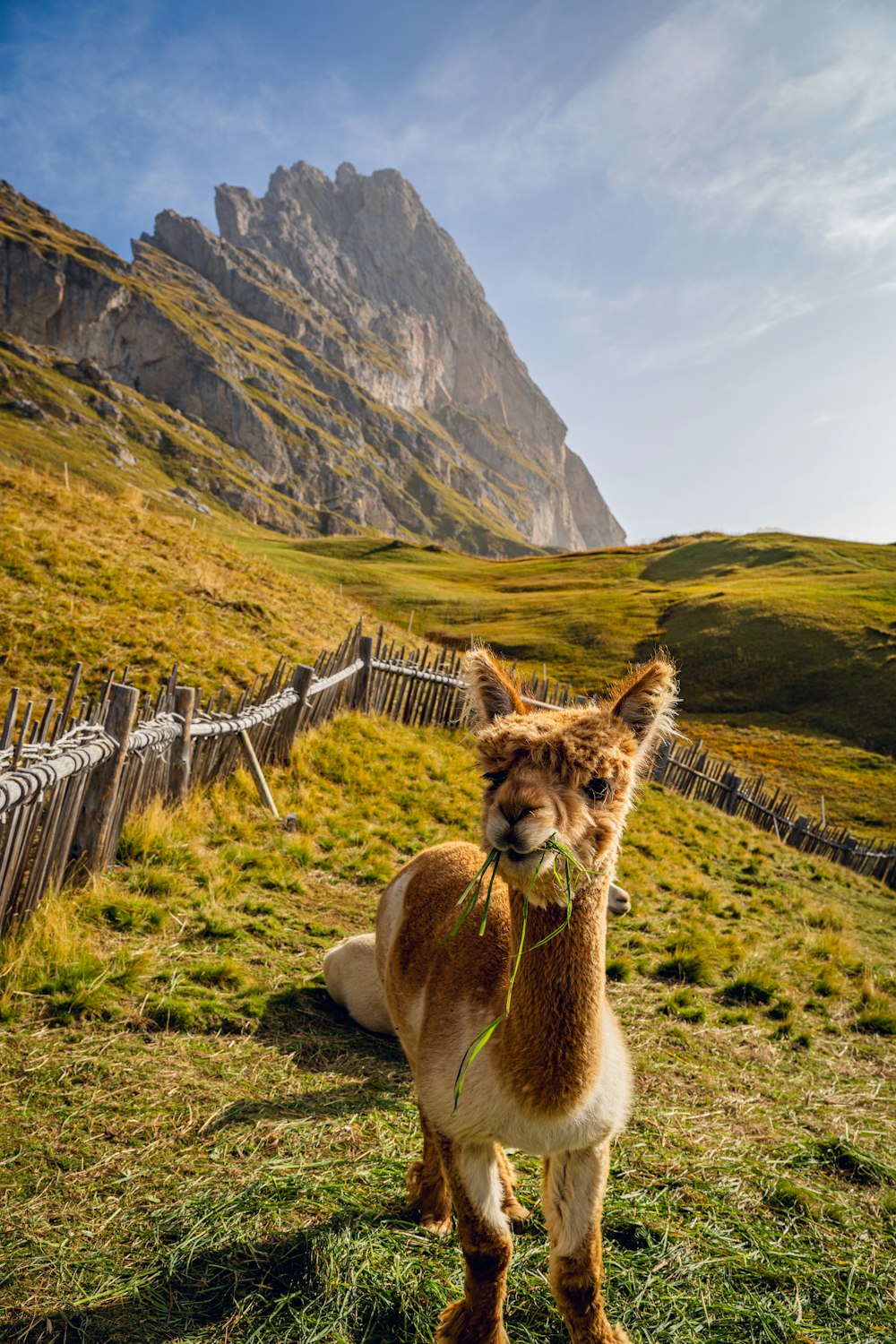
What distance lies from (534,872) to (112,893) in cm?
470

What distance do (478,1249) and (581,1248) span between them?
0.37 m

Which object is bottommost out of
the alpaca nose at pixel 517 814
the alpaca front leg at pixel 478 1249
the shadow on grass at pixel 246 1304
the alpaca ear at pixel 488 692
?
the shadow on grass at pixel 246 1304

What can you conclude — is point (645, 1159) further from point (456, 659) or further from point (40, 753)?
point (456, 659)

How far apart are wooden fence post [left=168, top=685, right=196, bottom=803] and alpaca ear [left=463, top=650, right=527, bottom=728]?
5221mm

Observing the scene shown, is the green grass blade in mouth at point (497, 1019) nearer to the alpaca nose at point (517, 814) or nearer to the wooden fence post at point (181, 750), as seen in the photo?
the alpaca nose at point (517, 814)

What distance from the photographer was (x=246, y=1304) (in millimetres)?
2580

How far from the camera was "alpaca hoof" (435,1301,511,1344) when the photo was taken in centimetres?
237

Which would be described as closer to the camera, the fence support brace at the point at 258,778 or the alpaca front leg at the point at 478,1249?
the alpaca front leg at the point at 478,1249

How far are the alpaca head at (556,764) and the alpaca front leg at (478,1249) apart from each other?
1.07 m

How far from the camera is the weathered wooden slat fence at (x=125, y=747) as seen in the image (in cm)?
471

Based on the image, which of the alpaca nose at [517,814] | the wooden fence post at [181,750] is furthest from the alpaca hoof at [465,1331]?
the wooden fence post at [181,750]

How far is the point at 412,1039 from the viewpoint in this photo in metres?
3.16

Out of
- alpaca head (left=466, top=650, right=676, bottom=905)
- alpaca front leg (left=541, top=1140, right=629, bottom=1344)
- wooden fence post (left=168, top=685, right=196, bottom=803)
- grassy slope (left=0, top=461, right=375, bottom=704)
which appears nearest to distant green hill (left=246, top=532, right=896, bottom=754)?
grassy slope (left=0, top=461, right=375, bottom=704)

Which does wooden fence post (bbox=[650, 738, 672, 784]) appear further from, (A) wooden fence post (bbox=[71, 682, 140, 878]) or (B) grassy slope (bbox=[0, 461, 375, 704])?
(A) wooden fence post (bbox=[71, 682, 140, 878])
